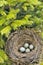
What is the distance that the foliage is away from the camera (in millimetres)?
1458

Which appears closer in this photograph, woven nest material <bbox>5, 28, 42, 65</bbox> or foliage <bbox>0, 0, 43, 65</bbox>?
foliage <bbox>0, 0, 43, 65</bbox>

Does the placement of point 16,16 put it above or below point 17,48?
above

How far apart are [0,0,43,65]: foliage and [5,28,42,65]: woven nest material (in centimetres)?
4

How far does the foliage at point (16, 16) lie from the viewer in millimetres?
1458

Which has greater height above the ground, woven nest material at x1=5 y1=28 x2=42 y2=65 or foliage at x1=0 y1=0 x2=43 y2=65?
foliage at x1=0 y1=0 x2=43 y2=65

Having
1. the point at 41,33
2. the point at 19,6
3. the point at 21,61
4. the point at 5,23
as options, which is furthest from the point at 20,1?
the point at 21,61

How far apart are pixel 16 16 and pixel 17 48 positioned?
313mm

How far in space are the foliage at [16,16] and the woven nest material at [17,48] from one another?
4cm

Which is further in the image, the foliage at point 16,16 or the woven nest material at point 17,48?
the woven nest material at point 17,48

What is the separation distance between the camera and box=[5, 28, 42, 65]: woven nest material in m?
1.59

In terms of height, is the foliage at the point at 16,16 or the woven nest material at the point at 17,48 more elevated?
→ the foliage at the point at 16,16

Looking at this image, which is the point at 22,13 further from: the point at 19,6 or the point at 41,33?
the point at 41,33

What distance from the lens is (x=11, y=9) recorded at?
154 cm

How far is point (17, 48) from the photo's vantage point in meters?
1.76
